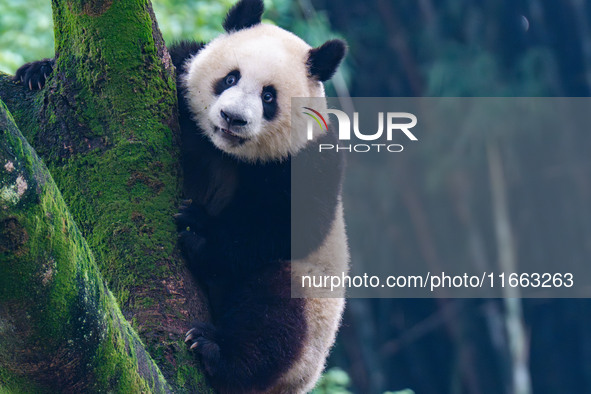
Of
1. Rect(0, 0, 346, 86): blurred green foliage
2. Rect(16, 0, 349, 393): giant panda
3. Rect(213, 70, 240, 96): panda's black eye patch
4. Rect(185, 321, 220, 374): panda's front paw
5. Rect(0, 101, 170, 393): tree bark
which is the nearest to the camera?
Rect(0, 101, 170, 393): tree bark

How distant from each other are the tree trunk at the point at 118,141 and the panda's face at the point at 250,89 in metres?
0.48

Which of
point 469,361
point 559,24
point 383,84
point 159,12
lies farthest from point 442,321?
point 159,12

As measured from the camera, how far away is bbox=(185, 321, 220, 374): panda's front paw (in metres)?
2.81

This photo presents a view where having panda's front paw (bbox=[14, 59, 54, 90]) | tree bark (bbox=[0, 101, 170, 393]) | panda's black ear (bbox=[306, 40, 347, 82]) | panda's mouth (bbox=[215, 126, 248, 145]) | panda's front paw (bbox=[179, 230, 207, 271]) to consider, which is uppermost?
panda's black ear (bbox=[306, 40, 347, 82])

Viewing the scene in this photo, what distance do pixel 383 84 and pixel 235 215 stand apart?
10701mm

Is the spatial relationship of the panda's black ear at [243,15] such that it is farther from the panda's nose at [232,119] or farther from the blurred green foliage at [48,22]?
the blurred green foliage at [48,22]

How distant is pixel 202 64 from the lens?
3.80m

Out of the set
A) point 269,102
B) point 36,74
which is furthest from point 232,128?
point 36,74

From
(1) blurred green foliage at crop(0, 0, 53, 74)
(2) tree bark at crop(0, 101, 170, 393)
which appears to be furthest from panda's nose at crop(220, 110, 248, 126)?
(1) blurred green foliage at crop(0, 0, 53, 74)

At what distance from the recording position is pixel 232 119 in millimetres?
3520

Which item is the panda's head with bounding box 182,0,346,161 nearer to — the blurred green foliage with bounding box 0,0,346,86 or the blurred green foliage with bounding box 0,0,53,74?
the blurred green foliage with bounding box 0,0,346,86

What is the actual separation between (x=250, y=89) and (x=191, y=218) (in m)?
0.92

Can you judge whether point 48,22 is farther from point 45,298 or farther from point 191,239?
point 45,298

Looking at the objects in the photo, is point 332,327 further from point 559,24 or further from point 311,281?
point 559,24
